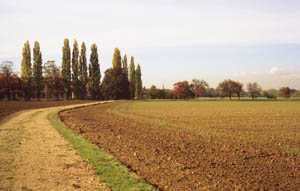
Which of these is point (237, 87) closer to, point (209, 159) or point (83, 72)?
point (83, 72)

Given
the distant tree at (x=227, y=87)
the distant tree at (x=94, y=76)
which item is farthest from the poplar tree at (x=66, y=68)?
the distant tree at (x=227, y=87)

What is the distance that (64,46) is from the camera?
259 ft

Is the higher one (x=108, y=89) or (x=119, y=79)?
(x=119, y=79)

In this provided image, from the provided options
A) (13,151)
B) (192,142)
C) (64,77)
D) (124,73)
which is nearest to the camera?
(13,151)

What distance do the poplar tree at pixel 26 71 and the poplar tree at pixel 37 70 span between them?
1490 millimetres

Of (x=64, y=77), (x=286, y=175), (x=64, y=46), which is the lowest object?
(x=286, y=175)

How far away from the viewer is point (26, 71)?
7306 cm

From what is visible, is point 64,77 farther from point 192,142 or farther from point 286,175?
point 286,175

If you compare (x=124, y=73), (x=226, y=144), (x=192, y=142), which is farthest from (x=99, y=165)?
(x=124, y=73)

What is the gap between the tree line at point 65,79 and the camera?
7244 centimetres

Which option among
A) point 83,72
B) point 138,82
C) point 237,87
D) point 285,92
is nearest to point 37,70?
point 83,72

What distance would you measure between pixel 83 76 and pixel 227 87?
68.9 m

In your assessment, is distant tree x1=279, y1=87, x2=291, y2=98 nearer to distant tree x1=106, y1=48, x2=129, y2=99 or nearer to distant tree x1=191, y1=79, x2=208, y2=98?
distant tree x1=191, y1=79, x2=208, y2=98

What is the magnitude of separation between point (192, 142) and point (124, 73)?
8173cm
